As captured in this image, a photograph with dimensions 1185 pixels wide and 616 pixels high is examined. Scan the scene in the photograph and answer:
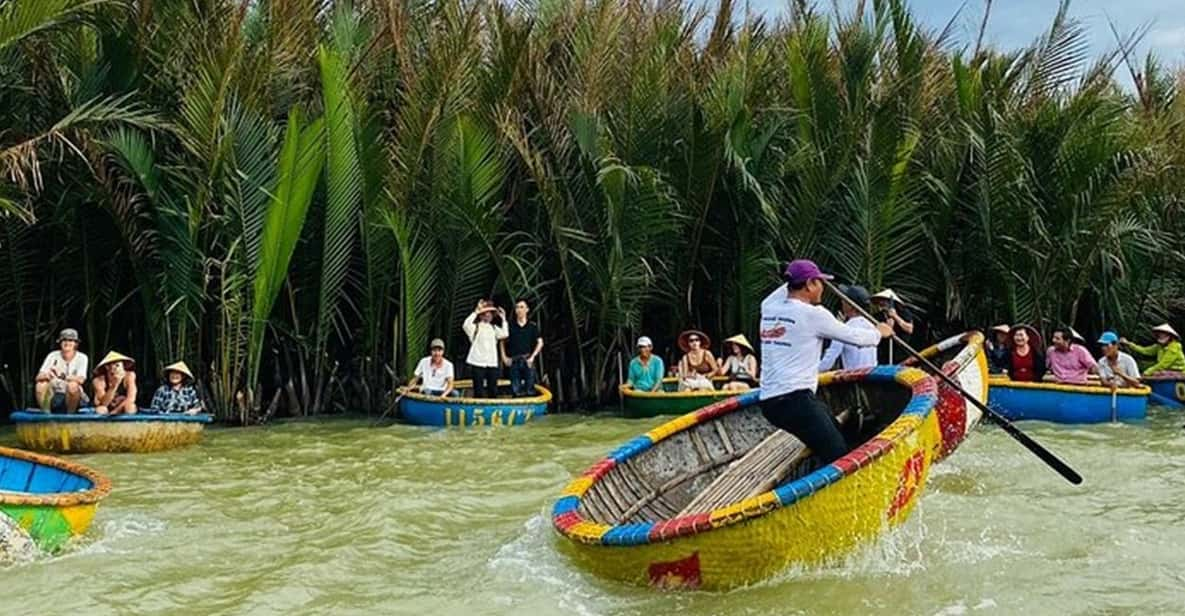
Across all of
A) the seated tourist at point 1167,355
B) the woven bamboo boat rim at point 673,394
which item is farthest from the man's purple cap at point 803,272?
the seated tourist at point 1167,355

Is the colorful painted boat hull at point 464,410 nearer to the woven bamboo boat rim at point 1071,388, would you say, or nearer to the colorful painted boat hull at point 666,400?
the colorful painted boat hull at point 666,400

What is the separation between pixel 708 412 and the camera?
27.8ft

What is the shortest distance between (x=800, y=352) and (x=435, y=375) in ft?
24.6

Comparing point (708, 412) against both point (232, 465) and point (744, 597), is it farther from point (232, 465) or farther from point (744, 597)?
point (232, 465)

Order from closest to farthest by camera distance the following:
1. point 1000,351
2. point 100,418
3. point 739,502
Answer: point 739,502
point 100,418
point 1000,351

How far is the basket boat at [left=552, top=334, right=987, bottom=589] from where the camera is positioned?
5.99 m

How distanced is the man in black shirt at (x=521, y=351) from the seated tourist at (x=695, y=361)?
5.66ft

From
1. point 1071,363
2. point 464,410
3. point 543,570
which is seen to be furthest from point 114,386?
point 1071,363

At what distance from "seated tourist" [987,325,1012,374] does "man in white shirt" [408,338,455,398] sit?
6243 mm

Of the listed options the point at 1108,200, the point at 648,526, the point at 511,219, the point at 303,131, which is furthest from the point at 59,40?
the point at 1108,200

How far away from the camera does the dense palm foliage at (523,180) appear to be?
12.9 metres

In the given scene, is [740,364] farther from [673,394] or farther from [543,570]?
[543,570]

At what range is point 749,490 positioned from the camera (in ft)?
24.0

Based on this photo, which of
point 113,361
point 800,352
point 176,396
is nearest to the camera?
point 800,352
